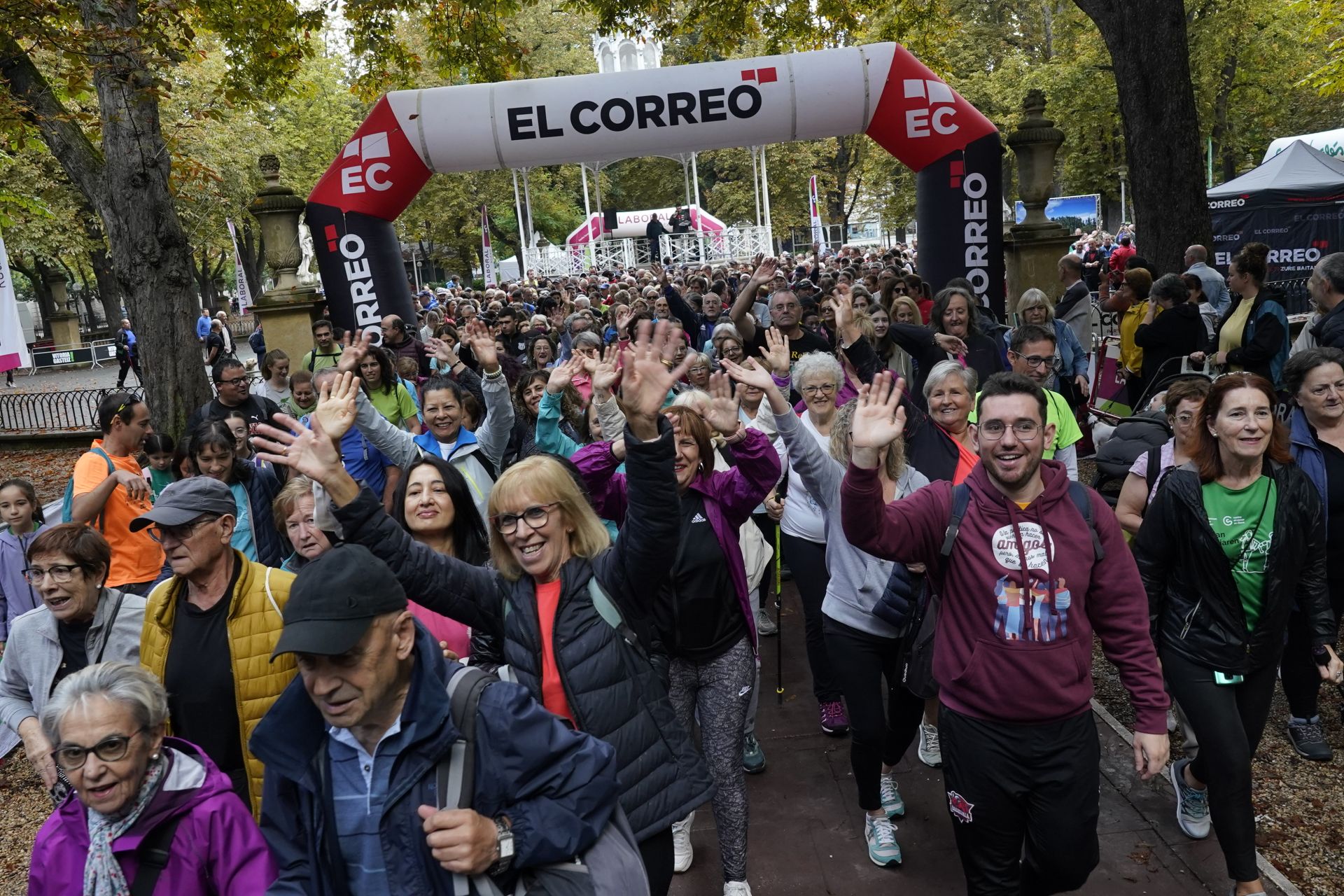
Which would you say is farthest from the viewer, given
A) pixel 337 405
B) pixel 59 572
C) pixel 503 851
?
pixel 59 572

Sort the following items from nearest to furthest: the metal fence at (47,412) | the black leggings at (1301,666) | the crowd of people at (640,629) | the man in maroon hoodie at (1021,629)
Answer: the crowd of people at (640,629) < the man in maroon hoodie at (1021,629) < the black leggings at (1301,666) < the metal fence at (47,412)

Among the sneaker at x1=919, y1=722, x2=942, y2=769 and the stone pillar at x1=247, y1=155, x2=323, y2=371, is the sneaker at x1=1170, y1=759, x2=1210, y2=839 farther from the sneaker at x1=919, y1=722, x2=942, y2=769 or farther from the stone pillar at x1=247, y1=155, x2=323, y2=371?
the stone pillar at x1=247, y1=155, x2=323, y2=371

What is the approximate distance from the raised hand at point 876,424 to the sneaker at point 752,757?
2.53 metres

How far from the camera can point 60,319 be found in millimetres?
37938

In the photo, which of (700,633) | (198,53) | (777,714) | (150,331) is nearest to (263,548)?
(700,633)

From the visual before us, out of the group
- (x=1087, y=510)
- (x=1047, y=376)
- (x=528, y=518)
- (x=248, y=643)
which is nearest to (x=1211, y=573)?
(x=1087, y=510)

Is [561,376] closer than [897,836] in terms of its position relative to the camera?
No

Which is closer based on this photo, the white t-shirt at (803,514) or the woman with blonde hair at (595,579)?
the woman with blonde hair at (595,579)

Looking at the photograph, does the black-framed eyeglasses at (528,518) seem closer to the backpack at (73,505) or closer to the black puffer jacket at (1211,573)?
the black puffer jacket at (1211,573)

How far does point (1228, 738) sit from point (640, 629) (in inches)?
87.9

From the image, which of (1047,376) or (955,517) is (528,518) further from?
(1047,376)

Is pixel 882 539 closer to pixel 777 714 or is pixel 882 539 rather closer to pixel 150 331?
pixel 777 714

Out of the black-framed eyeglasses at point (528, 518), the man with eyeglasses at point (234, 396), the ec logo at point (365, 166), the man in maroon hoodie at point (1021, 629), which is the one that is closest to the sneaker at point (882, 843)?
the man in maroon hoodie at point (1021, 629)

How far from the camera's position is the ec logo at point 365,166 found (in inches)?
393
